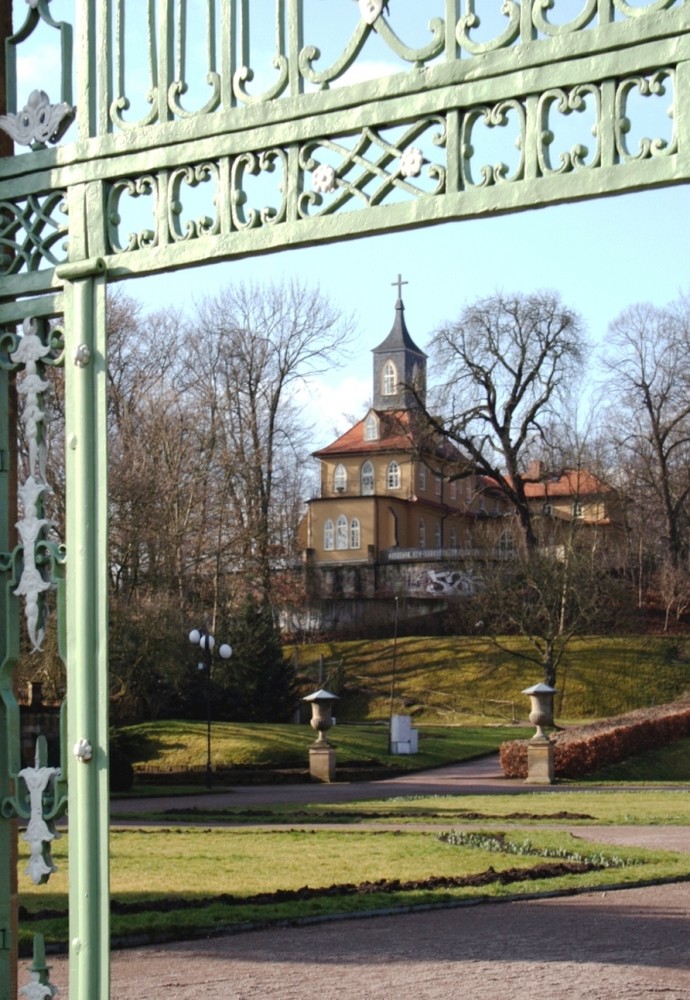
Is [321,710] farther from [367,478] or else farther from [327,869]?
[367,478]

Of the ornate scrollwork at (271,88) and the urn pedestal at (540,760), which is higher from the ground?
the ornate scrollwork at (271,88)

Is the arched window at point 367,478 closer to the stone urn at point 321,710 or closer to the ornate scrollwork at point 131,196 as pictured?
the stone urn at point 321,710

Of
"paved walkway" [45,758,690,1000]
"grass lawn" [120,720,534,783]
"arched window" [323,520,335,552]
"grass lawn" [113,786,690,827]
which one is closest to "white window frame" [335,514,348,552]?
"arched window" [323,520,335,552]

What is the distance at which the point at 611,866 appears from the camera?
14.0 m

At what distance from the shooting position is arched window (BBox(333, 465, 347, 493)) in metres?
68.4

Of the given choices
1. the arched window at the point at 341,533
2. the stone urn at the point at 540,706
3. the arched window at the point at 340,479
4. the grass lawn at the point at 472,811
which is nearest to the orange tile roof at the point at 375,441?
the arched window at the point at 340,479

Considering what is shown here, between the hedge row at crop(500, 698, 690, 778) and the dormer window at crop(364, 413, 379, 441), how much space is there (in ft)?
119

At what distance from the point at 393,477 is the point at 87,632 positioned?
63470 millimetres

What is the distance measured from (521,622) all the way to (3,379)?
39.0 metres

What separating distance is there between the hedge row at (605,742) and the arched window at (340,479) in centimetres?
→ 3634

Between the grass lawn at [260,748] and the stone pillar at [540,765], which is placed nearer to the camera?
the stone pillar at [540,765]

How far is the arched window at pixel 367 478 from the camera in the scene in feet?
222

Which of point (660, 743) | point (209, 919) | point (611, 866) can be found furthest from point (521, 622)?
point (209, 919)

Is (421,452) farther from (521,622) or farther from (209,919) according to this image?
(209,919)
